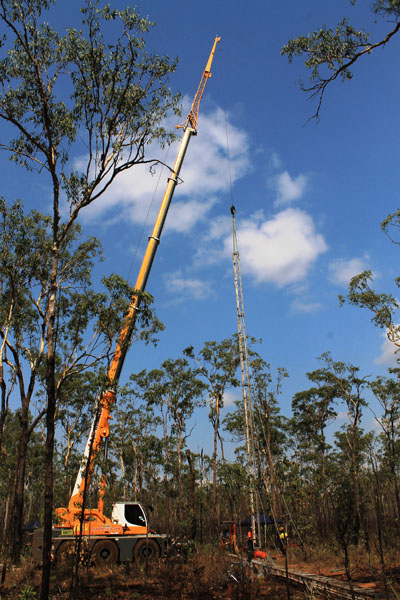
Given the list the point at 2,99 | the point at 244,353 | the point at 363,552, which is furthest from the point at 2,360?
the point at 363,552

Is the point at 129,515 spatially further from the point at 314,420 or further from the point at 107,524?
the point at 314,420

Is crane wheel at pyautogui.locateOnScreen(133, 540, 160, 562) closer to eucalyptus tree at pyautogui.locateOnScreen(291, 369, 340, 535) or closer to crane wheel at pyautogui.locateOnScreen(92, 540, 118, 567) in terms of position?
crane wheel at pyautogui.locateOnScreen(92, 540, 118, 567)

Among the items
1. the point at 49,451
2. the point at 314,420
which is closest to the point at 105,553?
the point at 49,451

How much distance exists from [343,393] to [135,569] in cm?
2203

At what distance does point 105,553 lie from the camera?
14.8 meters

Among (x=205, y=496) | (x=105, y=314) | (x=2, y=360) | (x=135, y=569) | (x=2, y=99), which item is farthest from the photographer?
(x=205, y=496)

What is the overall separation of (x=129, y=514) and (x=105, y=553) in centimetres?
152

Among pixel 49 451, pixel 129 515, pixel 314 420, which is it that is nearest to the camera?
pixel 49 451

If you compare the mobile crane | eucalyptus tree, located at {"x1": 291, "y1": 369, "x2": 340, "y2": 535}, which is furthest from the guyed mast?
eucalyptus tree, located at {"x1": 291, "y1": 369, "x2": 340, "y2": 535}

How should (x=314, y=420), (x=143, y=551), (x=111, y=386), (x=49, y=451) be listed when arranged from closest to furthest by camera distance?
(x=49, y=451)
(x=111, y=386)
(x=143, y=551)
(x=314, y=420)

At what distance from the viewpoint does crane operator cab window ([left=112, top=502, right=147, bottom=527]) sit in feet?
51.5

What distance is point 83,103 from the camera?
11.2 m

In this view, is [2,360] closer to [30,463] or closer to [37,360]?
[37,360]

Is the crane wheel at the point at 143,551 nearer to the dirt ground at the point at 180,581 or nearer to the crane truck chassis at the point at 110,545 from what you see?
the crane truck chassis at the point at 110,545
